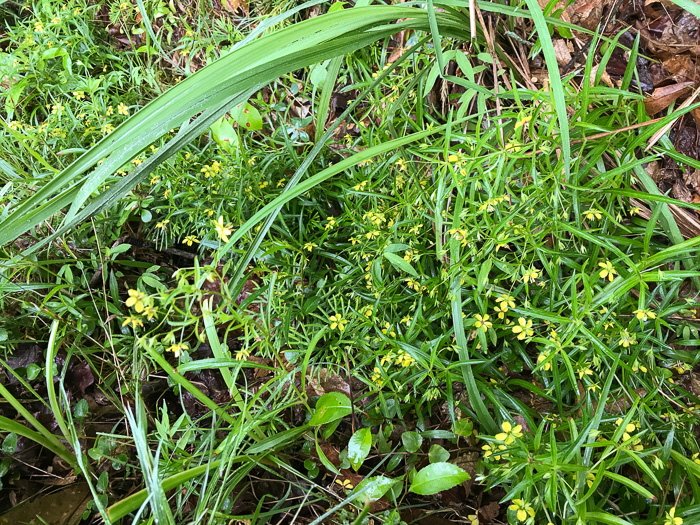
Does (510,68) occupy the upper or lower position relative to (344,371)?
upper

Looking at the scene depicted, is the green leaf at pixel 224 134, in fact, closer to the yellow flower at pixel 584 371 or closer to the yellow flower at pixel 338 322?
the yellow flower at pixel 338 322

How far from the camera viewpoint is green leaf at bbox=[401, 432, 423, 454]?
4.25ft

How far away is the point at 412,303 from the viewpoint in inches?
56.1

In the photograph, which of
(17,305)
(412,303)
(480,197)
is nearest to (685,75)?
(480,197)

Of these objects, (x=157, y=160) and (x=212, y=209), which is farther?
(x=212, y=209)

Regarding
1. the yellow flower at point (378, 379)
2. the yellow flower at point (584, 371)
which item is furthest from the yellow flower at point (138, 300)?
the yellow flower at point (584, 371)

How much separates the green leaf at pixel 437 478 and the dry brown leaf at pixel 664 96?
1.50 meters

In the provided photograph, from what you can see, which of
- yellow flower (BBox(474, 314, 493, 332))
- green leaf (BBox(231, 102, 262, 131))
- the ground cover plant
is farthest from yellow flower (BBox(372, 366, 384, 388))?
green leaf (BBox(231, 102, 262, 131))

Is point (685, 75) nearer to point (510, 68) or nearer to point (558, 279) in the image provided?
point (510, 68)

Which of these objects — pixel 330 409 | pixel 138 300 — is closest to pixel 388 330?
pixel 330 409

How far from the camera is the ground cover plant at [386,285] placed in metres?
1.04

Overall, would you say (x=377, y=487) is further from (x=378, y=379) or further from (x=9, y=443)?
(x=9, y=443)

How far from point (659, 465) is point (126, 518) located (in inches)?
65.1

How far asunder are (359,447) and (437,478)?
0.24 meters
